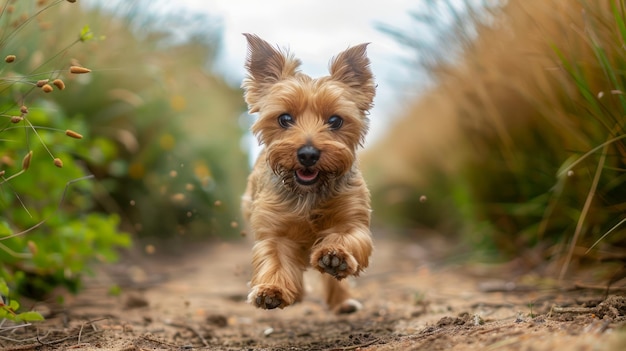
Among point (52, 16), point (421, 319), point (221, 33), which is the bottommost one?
point (421, 319)

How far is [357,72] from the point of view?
362 centimetres

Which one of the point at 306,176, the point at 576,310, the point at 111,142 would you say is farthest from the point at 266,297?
the point at 111,142

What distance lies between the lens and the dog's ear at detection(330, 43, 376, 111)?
3.59 m

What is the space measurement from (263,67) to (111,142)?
162 inches

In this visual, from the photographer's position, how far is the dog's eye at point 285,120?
348 centimetres

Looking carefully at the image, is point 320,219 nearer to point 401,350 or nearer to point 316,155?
point 316,155

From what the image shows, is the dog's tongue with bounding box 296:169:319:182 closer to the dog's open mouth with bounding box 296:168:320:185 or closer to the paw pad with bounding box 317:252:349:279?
the dog's open mouth with bounding box 296:168:320:185

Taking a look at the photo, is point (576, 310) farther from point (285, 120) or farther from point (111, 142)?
point (111, 142)

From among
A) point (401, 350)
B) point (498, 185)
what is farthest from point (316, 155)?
point (498, 185)

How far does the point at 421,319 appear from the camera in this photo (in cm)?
429

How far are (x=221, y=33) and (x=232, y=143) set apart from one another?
177 centimetres

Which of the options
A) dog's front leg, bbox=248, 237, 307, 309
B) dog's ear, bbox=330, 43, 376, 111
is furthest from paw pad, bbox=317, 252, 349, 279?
dog's ear, bbox=330, 43, 376, 111

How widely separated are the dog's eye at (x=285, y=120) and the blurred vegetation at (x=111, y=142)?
91 centimetres

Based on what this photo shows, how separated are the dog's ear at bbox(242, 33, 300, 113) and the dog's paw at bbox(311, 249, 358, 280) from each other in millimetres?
970
